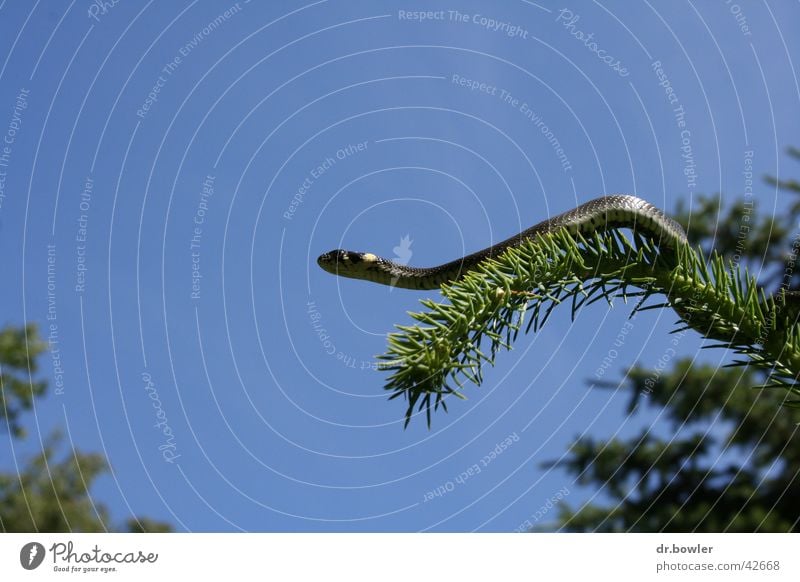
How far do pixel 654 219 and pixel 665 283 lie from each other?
63.0 inches

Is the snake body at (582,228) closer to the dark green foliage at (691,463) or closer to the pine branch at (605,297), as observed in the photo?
the pine branch at (605,297)

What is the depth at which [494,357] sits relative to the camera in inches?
117

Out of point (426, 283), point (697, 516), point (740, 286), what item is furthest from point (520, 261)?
point (697, 516)

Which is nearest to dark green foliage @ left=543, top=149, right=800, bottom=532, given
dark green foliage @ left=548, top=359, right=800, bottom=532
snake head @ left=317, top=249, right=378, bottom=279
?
dark green foliage @ left=548, top=359, right=800, bottom=532

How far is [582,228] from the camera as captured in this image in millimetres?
5246

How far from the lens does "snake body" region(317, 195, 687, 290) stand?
484 cm

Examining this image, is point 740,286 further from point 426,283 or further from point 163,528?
point 163,528
